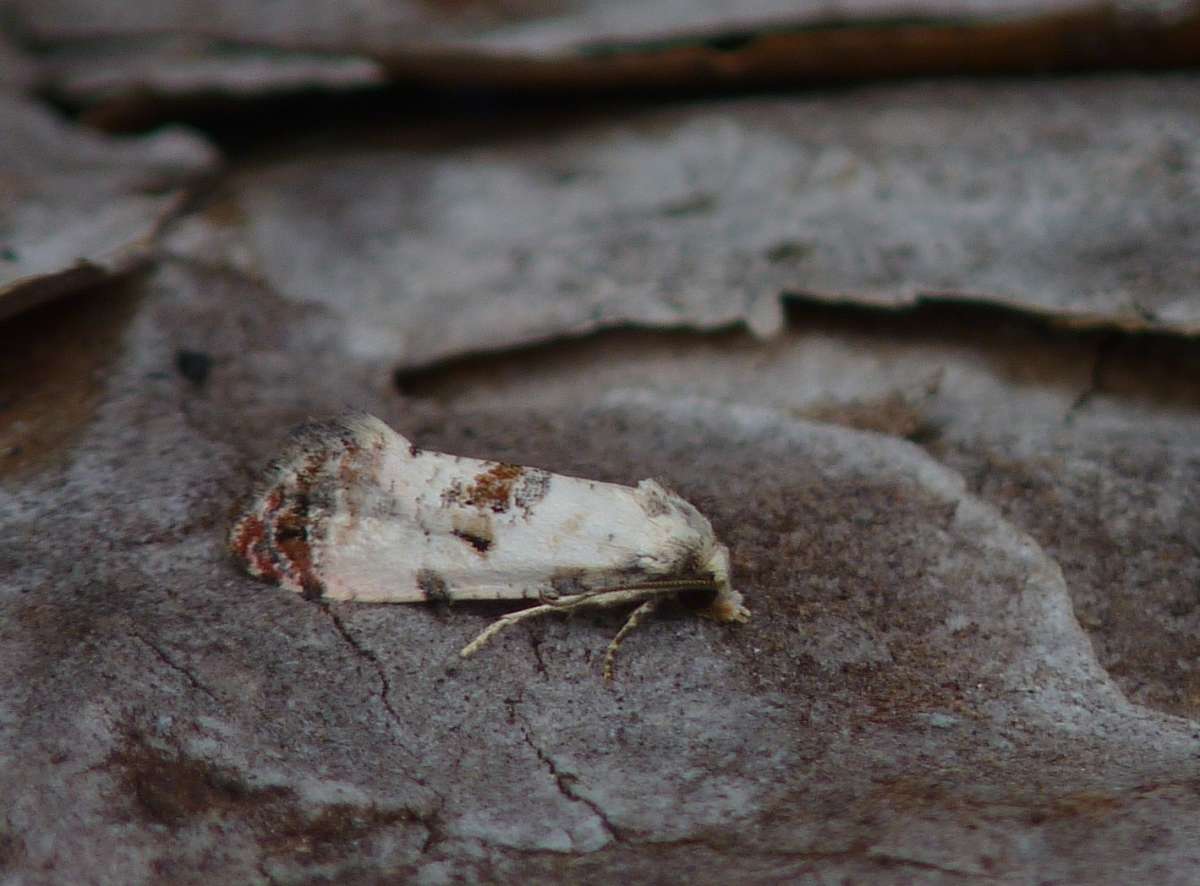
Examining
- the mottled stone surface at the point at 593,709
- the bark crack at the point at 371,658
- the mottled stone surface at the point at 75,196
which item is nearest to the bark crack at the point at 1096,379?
the mottled stone surface at the point at 593,709

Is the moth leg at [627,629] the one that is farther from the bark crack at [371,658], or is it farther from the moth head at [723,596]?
the bark crack at [371,658]

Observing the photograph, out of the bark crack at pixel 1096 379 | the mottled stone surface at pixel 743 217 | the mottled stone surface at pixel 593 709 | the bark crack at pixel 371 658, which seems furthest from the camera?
the mottled stone surface at pixel 743 217

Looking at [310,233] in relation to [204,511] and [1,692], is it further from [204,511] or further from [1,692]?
[1,692]

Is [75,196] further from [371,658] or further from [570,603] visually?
Answer: [570,603]

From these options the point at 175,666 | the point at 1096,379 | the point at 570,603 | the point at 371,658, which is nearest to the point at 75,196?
the point at 175,666

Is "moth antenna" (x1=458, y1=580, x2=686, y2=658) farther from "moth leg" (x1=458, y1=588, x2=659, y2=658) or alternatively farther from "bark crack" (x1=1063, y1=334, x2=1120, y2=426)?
"bark crack" (x1=1063, y1=334, x2=1120, y2=426)

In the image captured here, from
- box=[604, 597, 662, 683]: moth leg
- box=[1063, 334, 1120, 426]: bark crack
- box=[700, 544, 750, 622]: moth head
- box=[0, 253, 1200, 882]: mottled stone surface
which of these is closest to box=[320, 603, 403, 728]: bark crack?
box=[0, 253, 1200, 882]: mottled stone surface

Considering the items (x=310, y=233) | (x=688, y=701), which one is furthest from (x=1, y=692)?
(x=310, y=233)
